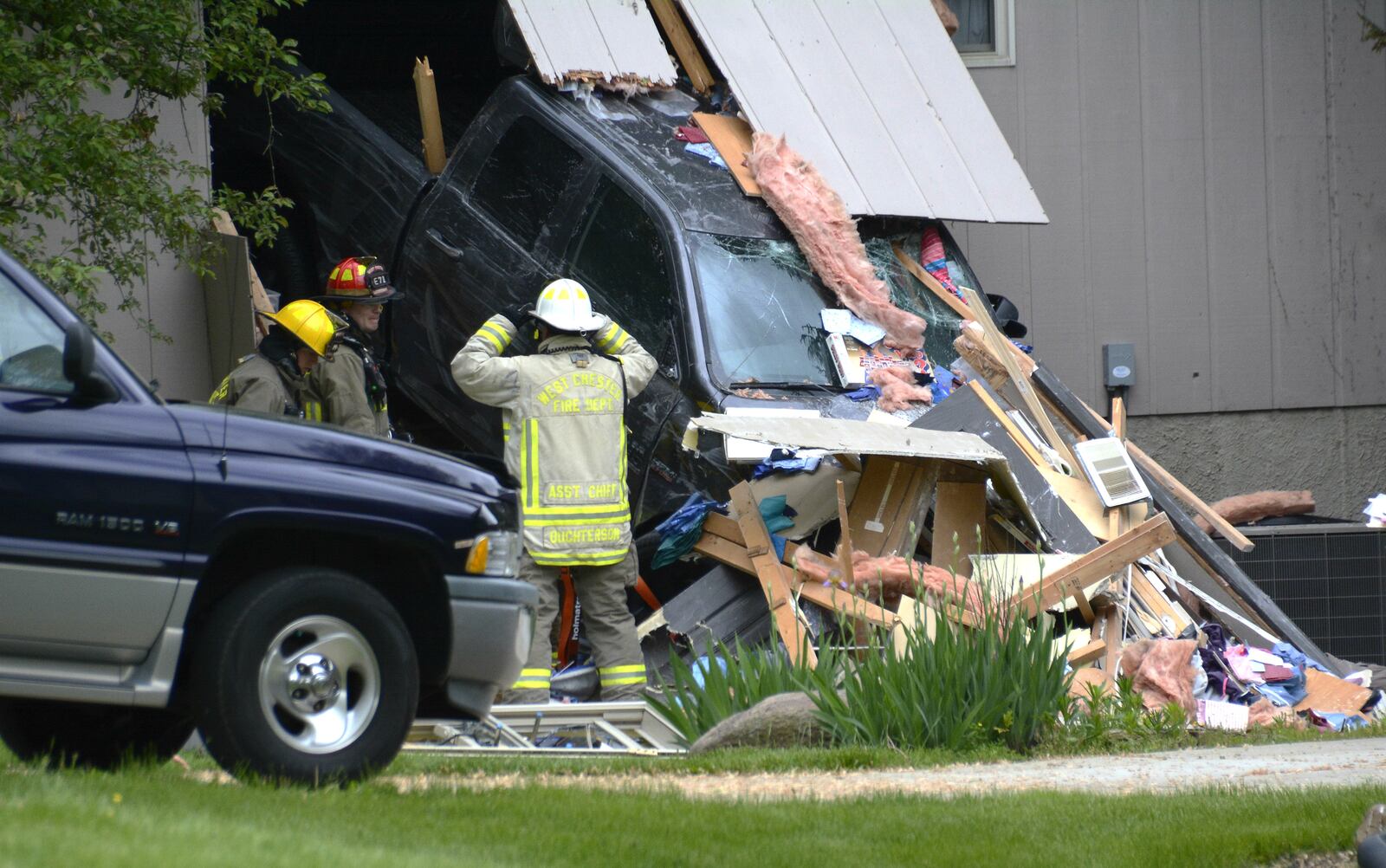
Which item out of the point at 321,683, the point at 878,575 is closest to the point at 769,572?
the point at 878,575

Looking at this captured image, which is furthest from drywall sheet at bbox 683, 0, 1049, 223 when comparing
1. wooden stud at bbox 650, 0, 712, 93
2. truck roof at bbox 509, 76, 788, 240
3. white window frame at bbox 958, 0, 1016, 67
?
white window frame at bbox 958, 0, 1016, 67

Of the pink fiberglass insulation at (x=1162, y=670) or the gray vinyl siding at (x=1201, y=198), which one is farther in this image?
the gray vinyl siding at (x=1201, y=198)

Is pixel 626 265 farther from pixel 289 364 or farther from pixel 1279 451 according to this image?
pixel 1279 451

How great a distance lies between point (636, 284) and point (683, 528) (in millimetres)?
1389

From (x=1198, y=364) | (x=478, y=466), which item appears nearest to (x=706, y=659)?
(x=478, y=466)

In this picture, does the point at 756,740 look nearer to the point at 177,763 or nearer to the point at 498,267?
the point at 177,763

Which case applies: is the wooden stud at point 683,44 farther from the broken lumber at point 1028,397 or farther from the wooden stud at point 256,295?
the wooden stud at point 256,295

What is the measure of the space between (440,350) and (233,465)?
505 cm

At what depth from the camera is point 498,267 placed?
963cm

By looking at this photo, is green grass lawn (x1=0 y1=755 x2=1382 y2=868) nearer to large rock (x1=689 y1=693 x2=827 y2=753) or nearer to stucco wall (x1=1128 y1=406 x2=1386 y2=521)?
large rock (x1=689 y1=693 x2=827 y2=753)

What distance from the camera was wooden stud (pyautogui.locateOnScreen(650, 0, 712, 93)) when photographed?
35.5 ft

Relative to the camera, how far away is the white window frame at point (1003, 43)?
42.8 feet

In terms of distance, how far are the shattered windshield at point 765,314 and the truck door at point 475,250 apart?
3.12 ft

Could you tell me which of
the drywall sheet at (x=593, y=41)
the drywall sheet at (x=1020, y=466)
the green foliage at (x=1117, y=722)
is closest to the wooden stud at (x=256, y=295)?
the drywall sheet at (x=593, y=41)
